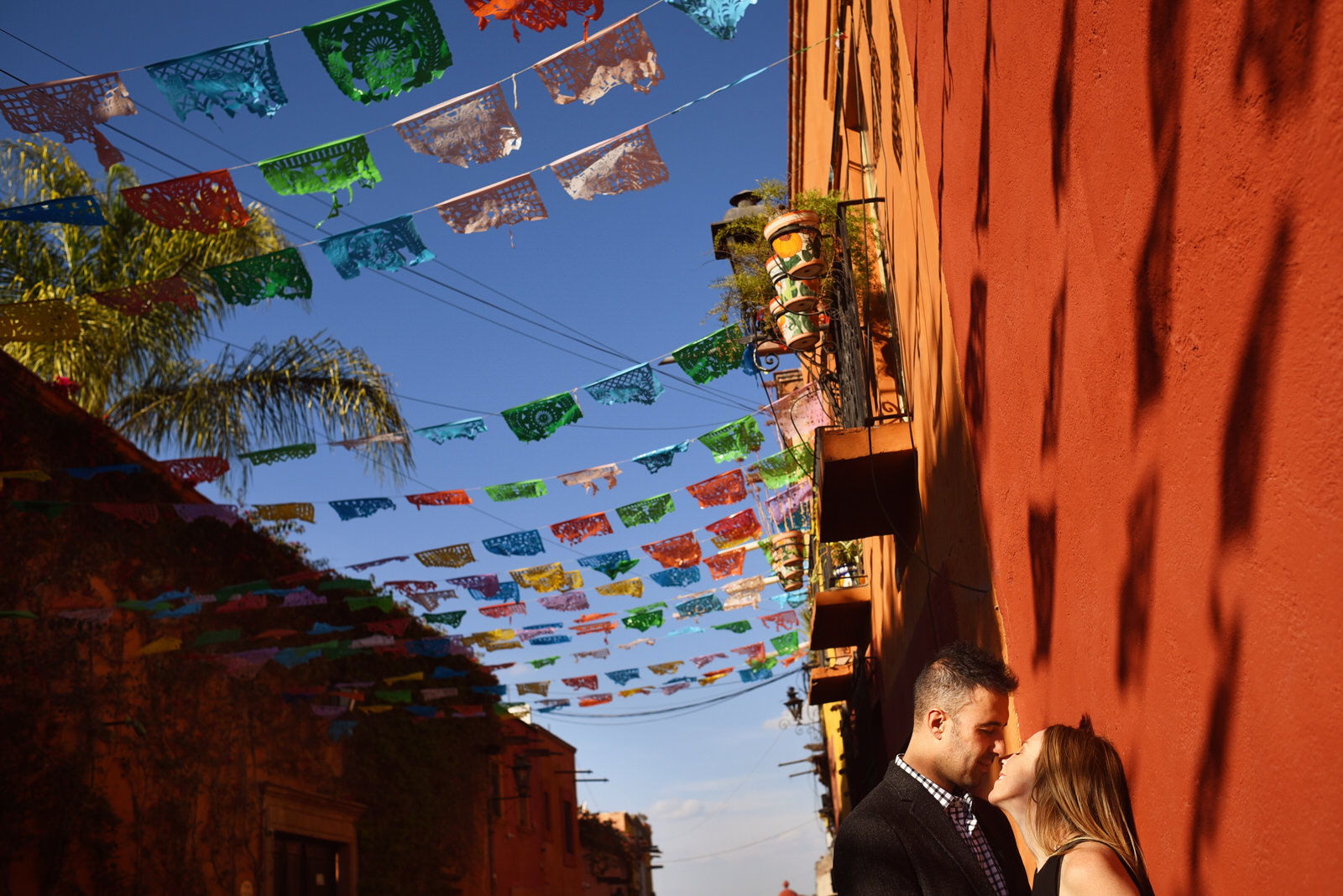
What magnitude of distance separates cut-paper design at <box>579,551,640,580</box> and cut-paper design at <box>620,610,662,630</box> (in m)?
1.50

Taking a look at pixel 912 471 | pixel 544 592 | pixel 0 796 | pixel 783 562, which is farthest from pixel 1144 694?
pixel 783 562

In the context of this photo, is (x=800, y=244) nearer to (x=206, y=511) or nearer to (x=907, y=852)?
(x=907, y=852)

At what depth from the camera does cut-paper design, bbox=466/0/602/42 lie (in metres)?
5.20

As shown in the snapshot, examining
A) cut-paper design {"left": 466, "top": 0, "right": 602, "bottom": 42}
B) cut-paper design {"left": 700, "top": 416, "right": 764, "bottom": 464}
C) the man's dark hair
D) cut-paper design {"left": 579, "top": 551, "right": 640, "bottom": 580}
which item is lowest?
the man's dark hair

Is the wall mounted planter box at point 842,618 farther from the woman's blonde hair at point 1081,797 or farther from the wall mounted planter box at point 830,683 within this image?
the woman's blonde hair at point 1081,797

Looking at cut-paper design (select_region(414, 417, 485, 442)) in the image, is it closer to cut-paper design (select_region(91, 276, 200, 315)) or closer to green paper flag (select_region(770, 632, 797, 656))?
cut-paper design (select_region(91, 276, 200, 315))

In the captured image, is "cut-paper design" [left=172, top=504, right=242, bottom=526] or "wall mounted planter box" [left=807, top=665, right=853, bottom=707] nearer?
"cut-paper design" [left=172, top=504, right=242, bottom=526]

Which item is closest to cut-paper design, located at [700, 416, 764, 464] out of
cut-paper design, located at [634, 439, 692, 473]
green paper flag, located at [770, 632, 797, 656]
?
cut-paper design, located at [634, 439, 692, 473]

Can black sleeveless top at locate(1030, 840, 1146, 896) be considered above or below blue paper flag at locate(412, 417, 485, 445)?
below

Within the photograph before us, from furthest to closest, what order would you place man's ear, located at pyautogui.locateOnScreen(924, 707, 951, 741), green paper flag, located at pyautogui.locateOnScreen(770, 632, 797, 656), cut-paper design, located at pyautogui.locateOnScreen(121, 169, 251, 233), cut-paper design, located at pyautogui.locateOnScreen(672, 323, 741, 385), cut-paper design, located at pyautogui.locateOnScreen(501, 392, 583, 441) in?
green paper flag, located at pyautogui.locateOnScreen(770, 632, 797, 656) → cut-paper design, located at pyautogui.locateOnScreen(501, 392, 583, 441) → cut-paper design, located at pyautogui.locateOnScreen(672, 323, 741, 385) → cut-paper design, located at pyautogui.locateOnScreen(121, 169, 251, 233) → man's ear, located at pyautogui.locateOnScreen(924, 707, 951, 741)

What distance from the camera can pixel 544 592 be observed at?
1262 cm

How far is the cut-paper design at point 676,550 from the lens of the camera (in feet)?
38.2

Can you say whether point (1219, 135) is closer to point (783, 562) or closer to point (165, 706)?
point (165, 706)

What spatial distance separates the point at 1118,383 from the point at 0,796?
372 inches
